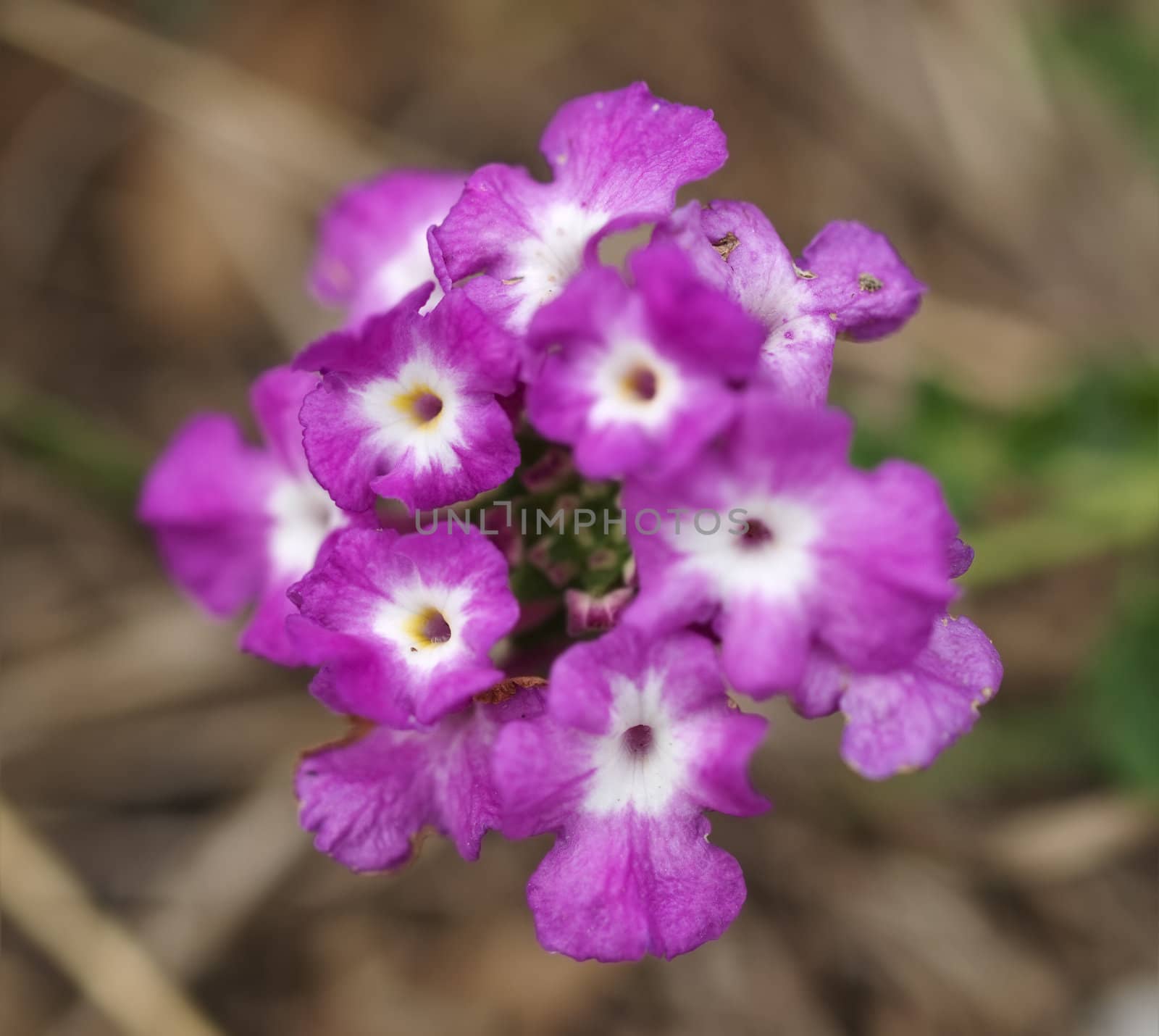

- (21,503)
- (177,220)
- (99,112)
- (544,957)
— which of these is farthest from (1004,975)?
(99,112)

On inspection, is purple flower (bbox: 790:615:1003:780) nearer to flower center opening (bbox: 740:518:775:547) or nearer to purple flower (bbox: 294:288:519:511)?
flower center opening (bbox: 740:518:775:547)

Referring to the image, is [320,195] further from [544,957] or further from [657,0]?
[544,957]

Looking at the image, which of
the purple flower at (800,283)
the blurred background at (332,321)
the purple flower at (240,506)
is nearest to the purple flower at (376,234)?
the purple flower at (240,506)

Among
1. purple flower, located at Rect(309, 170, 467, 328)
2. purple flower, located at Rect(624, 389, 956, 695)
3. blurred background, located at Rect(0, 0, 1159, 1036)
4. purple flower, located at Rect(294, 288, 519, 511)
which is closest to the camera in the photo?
purple flower, located at Rect(624, 389, 956, 695)

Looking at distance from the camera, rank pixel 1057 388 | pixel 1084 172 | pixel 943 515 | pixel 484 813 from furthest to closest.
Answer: pixel 1084 172, pixel 1057 388, pixel 484 813, pixel 943 515

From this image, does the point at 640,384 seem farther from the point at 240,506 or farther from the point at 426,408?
the point at 240,506

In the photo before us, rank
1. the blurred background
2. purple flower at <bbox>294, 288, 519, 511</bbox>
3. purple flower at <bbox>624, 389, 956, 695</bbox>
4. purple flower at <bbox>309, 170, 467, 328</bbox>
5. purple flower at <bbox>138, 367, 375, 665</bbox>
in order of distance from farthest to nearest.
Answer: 1. the blurred background
2. purple flower at <bbox>309, 170, 467, 328</bbox>
3. purple flower at <bbox>138, 367, 375, 665</bbox>
4. purple flower at <bbox>294, 288, 519, 511</bbox>
5. purple flower at <bbox>624, 389, 956, 695</bbox>

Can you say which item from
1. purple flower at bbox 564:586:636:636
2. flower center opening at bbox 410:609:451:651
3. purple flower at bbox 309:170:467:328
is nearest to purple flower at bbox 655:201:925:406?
purple flower at bbox 564:586:636:636

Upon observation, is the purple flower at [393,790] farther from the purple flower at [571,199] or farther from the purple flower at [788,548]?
the purple flower at [571,199]
